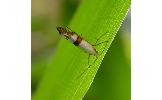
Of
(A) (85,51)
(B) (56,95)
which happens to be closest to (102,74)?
(A) (85,51)
